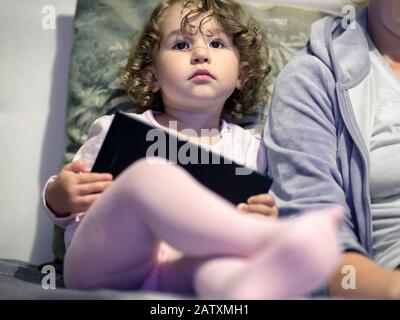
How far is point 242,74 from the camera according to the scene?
1.29 meters

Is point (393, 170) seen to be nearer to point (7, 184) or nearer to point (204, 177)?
point (204, 177)

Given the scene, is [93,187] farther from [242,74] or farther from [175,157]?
[242,74]

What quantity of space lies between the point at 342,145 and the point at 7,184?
0.71 m

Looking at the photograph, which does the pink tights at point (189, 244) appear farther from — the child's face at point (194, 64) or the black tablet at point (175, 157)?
the child's face at point (194, 64)

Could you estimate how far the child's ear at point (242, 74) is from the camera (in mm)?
1267

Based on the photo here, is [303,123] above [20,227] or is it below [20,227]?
above

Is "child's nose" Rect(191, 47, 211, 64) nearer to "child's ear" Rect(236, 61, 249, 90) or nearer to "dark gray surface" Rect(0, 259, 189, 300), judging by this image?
"child's ear" Rect(236, 61, 249, 90)

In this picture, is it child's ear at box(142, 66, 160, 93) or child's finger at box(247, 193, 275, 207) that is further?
child's ear at box(142, 66, 160, 93)

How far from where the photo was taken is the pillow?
1216 millimetres

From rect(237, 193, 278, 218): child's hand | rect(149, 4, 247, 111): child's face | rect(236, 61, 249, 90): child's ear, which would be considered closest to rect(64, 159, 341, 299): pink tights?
rect(237, 193, 278, 218): child's hand

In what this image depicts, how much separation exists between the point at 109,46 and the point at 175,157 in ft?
1.61

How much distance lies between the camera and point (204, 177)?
864 millimetres

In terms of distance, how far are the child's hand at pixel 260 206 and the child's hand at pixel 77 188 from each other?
208 millimetres
